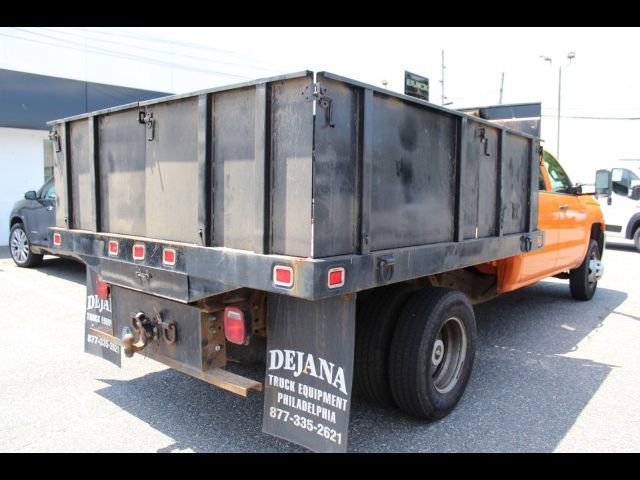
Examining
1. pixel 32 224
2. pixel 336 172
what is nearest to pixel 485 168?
pixel 336 172

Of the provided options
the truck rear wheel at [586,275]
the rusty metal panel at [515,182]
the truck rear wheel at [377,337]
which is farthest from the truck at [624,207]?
the truck rear wheel at [377,337]

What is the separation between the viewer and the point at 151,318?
3463 millimetres

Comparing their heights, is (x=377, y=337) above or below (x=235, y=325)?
below

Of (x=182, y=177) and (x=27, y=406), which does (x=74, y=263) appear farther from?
(x=182, y=177)

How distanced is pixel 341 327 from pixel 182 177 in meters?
1.27

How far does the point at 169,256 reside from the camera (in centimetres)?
310

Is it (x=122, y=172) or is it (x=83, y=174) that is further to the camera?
(x=83, y=174)

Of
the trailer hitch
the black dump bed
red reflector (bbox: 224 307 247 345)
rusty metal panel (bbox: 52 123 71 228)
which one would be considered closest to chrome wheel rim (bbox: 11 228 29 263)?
rusty metal panel (bbox: 52 123 71 228)

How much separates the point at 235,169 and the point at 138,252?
98 cm

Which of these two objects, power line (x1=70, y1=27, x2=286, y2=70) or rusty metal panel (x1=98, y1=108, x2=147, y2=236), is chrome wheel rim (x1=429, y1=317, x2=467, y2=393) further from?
power line (x1=70, y1=27, x2=286, y2=70)

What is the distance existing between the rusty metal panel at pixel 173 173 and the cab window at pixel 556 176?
441 centimetres

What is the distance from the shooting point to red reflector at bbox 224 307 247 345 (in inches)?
120

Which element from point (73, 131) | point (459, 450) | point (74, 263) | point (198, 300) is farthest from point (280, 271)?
point (74, 263)

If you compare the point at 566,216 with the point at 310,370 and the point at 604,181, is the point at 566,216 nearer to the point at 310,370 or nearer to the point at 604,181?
the point at 604,181
